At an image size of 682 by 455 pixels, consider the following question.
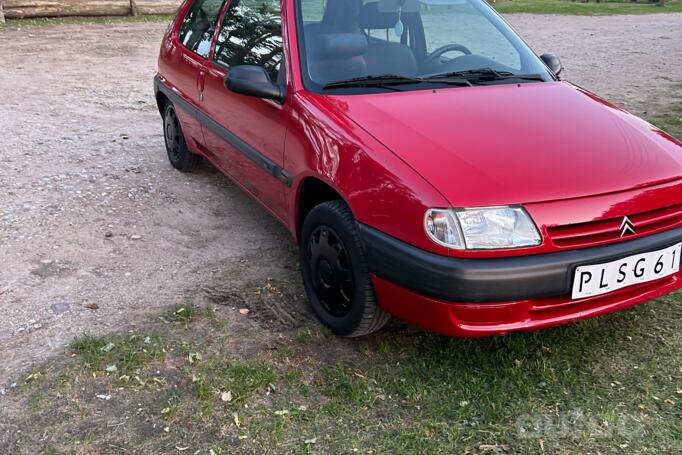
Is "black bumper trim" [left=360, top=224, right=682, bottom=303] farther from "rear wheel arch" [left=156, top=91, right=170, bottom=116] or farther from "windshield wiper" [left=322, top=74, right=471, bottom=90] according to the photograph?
"rear wheel arch" [left=156, top=91, right=170, bottom=116]

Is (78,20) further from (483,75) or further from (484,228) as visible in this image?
(484,228)

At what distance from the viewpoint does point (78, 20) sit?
14047 millimetres

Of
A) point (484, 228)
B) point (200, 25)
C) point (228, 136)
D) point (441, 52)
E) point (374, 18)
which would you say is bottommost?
point (228, 136)

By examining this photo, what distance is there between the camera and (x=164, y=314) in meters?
3.40

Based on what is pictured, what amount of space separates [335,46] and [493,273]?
5.12ft

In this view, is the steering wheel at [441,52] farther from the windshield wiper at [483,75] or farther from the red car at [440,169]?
the windshield wiper at [483,75]

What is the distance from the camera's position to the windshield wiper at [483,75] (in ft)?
11.5

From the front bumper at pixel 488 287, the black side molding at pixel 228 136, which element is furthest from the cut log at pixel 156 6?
the front bumper at pixel 488 287

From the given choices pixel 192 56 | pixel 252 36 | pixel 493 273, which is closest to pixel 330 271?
pixel 493 273

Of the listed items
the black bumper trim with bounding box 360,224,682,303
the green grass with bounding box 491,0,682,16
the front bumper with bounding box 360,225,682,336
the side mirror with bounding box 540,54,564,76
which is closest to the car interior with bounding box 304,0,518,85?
the side mirror with bounding box 540,54,564,76

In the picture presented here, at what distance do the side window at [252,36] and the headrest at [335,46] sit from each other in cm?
21

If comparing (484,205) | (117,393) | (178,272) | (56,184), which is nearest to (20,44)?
(56,184)

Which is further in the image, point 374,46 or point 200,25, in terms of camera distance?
point 200,25

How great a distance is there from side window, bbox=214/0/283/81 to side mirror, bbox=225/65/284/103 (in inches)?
6.2
